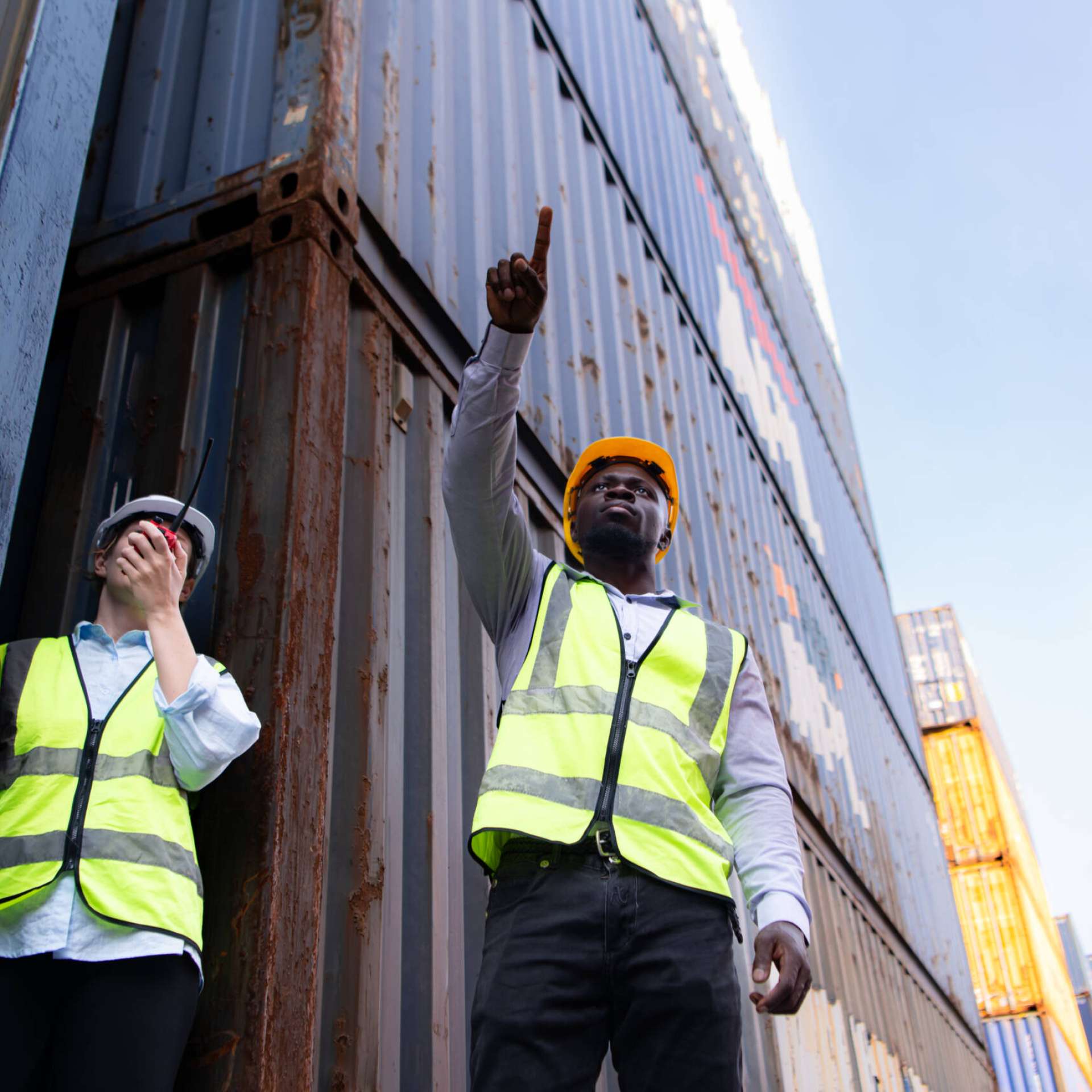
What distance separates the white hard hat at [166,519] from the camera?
2.22 m

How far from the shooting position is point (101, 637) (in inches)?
80.0

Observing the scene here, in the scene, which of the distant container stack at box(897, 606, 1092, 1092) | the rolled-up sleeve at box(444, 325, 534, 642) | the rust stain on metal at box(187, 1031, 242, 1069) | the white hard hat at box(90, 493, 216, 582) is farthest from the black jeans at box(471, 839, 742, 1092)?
the distant container stack at box(897, 606, 1092, 1092)

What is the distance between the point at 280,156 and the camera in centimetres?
306

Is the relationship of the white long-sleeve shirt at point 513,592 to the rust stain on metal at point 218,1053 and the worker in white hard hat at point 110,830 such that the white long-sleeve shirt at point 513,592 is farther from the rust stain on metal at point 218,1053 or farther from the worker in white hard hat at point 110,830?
the rust stain on metal at point 218,1053

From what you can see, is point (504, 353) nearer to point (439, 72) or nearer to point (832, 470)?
point (439, 72)

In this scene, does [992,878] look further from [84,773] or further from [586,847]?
[84,773]

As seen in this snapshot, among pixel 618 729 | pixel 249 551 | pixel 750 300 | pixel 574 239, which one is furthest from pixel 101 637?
pixel 750 300

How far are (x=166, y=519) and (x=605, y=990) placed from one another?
4.13ft

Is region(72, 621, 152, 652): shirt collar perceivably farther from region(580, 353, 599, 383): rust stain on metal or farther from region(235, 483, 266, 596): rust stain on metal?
region(580, 353, 599, 383): rust stain on metal

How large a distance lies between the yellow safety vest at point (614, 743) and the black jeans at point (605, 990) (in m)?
0.06

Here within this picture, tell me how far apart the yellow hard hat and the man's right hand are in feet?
1.81

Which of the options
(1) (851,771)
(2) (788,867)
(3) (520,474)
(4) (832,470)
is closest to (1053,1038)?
(4) (832,470)

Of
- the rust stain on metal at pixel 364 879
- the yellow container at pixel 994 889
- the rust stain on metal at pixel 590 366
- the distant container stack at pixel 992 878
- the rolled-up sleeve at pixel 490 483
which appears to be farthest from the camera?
the yellow container at pixel 994 889

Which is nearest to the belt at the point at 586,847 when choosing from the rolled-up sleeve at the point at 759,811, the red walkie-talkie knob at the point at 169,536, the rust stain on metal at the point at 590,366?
the rolled-up sleeve at the point at 759,811
